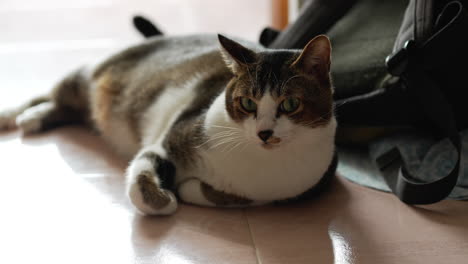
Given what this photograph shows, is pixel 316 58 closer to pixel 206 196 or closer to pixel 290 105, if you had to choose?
pixel 290 105

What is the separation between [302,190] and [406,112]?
0.43m

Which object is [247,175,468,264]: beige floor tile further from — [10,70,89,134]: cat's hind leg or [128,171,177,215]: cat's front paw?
[10,70,89,134]: cat's hind leg

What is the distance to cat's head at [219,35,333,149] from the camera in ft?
3.52

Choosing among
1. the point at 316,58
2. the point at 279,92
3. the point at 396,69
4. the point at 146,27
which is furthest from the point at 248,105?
the point at 146,27

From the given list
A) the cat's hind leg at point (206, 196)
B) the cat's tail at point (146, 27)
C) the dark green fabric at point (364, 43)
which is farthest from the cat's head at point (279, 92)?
the cat's tail at point (146, 27)

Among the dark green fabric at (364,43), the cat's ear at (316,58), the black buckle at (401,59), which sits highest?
the cat's ear at (316,58)

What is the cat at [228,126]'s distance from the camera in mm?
1096

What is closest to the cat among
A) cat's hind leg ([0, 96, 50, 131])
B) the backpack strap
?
the backpack strap

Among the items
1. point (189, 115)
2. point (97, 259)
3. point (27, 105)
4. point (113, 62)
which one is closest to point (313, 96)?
point (189, 115)

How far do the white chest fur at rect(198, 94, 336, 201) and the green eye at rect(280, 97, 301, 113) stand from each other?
8 cm

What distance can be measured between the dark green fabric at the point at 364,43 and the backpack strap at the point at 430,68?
0.16 metres

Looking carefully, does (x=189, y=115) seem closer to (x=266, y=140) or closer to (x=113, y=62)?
(x=266, y=140)

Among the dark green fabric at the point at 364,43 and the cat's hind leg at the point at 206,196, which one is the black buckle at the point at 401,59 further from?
the cat's hind leg at the point at 206,196

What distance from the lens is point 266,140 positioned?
1.07 meters
